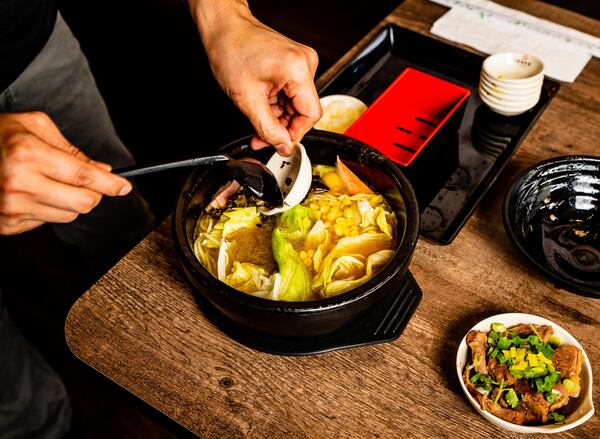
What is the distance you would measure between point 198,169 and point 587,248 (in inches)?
42.8

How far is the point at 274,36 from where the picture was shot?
1.60m

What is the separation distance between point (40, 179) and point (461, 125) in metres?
1.40

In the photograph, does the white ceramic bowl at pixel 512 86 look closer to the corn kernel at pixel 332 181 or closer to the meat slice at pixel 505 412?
the corn kernel at pixel 332 181

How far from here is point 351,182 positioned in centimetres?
157

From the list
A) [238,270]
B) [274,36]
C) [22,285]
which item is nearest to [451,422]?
[238,270]

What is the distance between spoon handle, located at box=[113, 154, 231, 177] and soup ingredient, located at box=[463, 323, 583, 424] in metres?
0.75

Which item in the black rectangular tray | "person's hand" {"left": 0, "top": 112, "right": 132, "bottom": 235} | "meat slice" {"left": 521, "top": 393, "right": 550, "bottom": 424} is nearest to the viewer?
"person's hand" {"left": 0, "top": 112, "right": 132, "bottom": 235}

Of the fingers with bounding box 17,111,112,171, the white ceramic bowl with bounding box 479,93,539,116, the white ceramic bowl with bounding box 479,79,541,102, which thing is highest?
the fingers with bounding box 17,111,112,171

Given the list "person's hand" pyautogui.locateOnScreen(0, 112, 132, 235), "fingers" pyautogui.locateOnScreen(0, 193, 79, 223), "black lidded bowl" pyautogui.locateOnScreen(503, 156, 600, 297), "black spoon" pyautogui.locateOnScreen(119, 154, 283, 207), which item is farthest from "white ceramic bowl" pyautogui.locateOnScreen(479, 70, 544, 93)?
"fingers" pyautogui.locateOnScreen(0, 193, 79, 223)

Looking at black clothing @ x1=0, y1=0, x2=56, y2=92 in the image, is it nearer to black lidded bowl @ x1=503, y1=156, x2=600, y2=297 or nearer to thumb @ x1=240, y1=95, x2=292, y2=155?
thumb @ x1=240, y1=95, x2=292, y2=155

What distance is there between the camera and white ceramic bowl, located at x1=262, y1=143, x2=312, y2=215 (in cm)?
147

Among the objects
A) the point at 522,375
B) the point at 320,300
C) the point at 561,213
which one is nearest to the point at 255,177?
the point at 320,300

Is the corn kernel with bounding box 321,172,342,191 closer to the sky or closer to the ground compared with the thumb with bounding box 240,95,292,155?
closer to the ground

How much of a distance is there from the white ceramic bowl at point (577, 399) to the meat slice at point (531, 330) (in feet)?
0.03
